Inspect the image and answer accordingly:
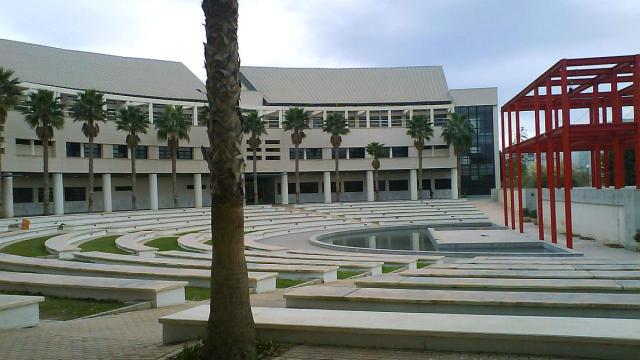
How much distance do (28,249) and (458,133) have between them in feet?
160

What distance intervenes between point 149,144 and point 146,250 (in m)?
34.8

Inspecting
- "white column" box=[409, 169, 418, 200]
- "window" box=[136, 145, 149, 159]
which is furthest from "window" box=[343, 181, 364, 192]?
"window" box=[136, 145, 149, 159]

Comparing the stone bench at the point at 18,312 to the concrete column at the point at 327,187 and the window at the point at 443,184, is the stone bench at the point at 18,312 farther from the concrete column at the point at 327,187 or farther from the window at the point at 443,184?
the window at the point at 443,184

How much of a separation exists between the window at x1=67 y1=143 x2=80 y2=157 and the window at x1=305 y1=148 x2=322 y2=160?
85.1 feet

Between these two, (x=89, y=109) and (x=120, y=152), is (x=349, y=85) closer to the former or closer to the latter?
(x=120, y=152)

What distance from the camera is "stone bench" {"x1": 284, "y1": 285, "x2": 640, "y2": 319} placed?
7.90 meters

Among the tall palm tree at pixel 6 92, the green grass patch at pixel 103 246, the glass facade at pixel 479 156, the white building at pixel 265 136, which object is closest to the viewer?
the green grass patch at pixel 103 246

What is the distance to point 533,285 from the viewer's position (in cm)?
1011

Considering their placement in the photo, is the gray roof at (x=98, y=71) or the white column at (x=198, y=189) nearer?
the gray roof at (x=98, y=71)

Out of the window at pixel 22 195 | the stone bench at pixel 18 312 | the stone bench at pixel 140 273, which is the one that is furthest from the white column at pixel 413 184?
the stone bench at pixel 18 312

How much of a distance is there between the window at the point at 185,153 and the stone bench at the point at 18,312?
163 feet

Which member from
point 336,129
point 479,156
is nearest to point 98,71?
point 336,129

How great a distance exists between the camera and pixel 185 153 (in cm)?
5856

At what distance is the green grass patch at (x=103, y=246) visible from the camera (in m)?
23.2
